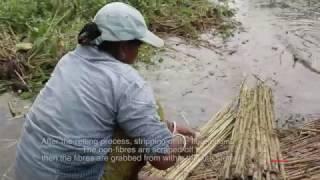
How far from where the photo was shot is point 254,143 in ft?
11.9

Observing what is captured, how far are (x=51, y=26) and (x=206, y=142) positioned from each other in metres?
Answer: 3.40

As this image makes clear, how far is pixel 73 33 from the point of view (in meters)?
6.68

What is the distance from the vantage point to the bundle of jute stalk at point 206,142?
3414 millimetres

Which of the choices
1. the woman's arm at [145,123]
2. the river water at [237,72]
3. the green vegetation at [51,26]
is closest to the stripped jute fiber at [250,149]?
the river water at [237,72]

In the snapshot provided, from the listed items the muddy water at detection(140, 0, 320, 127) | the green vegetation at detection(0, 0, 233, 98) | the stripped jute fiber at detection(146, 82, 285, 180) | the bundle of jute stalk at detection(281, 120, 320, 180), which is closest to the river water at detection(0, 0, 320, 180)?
the muddy water at detection(140, 0, 320, 127)

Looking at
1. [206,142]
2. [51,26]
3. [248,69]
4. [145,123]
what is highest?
[145,123]

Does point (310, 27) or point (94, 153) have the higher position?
point (94, 153)

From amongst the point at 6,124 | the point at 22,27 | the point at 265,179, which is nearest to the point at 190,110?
the point at 6,124

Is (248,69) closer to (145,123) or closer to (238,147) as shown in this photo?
(238,147)

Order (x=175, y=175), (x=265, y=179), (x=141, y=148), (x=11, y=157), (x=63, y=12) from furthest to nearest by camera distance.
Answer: (x=63, y=12) < (x=11, y=157) < (x=175, y=175) < (x=265, y=179) < (x=141, y=148)

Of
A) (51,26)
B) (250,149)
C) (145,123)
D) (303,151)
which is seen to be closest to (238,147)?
(250,149)

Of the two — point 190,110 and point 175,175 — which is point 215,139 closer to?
point 175,175

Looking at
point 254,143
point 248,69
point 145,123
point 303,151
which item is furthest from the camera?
point 248,69

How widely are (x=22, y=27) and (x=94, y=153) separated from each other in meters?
4.90
